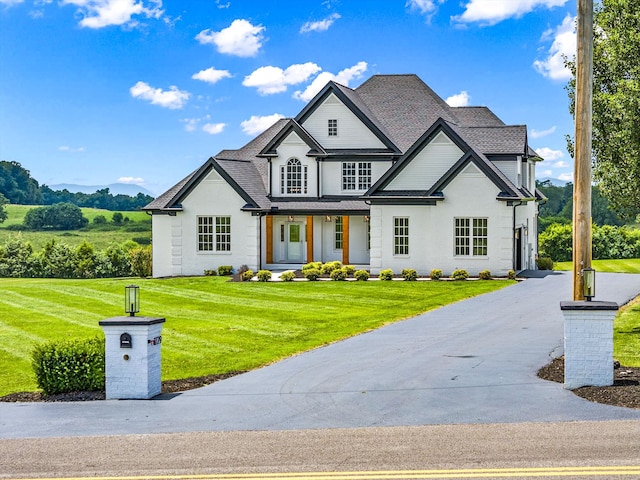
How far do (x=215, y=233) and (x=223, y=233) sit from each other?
406 millimetres

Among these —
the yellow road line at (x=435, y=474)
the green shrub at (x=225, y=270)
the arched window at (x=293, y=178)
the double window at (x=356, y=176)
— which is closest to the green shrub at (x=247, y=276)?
the green shrub at (x=225, y=270)

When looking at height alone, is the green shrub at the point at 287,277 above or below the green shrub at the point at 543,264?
below

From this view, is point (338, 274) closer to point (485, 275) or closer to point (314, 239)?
point (314, 239)

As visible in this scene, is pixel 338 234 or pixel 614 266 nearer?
pixel 338 234

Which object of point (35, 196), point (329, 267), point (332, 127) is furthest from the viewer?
point (35, 196)

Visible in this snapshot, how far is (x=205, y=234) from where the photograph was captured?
41.7 m

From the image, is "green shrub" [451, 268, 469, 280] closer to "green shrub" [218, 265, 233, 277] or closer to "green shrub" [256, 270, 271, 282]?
"green shrub" [256, 270, 271, 282]

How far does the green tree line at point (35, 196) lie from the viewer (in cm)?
12350

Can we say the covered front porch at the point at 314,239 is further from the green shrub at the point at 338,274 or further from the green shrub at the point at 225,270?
the green shrub at the point at 338,274

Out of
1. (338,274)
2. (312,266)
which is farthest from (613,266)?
(312,266)

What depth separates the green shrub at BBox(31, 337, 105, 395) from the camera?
1478 centimetres

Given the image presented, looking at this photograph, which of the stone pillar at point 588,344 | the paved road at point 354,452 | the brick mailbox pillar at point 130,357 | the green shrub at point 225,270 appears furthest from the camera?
the green shrub at point 225,270

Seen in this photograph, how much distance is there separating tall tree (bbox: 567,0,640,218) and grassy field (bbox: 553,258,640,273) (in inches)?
919

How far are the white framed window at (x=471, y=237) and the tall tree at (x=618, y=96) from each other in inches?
496
